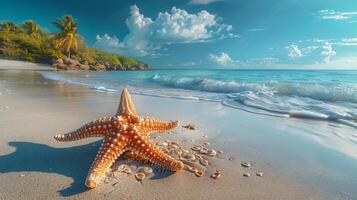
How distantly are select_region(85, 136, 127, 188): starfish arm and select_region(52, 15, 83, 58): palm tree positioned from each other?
66.5 m

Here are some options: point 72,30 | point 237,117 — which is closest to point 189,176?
point 237,117

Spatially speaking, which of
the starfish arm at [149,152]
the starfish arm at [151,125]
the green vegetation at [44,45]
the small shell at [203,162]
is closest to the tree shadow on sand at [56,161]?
the starfish arm at [149,152]

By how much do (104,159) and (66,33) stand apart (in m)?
67.1

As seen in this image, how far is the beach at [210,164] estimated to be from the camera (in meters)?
2.45

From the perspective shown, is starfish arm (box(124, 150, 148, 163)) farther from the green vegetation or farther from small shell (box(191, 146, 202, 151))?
the green vegetation

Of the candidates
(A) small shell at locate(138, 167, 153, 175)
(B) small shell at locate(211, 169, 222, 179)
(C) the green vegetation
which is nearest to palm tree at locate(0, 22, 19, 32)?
(C) the green vegetation

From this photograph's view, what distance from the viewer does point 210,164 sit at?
313 cm

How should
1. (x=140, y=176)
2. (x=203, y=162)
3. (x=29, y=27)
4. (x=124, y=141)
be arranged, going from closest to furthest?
(x=124, y=141) < (x=140, y=176) < (x=203, y=162) < (x=29, y=27)

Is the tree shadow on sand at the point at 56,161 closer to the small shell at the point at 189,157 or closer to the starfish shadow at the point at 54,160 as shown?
the starfish shadow at the point at 54,160

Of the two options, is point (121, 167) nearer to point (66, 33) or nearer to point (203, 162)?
point (203, 162)

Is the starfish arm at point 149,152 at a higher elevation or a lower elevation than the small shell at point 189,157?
higher

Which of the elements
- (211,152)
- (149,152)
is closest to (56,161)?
(149,152)

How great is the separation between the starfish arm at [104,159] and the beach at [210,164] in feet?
0.59

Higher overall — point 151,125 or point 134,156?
point 151,125
